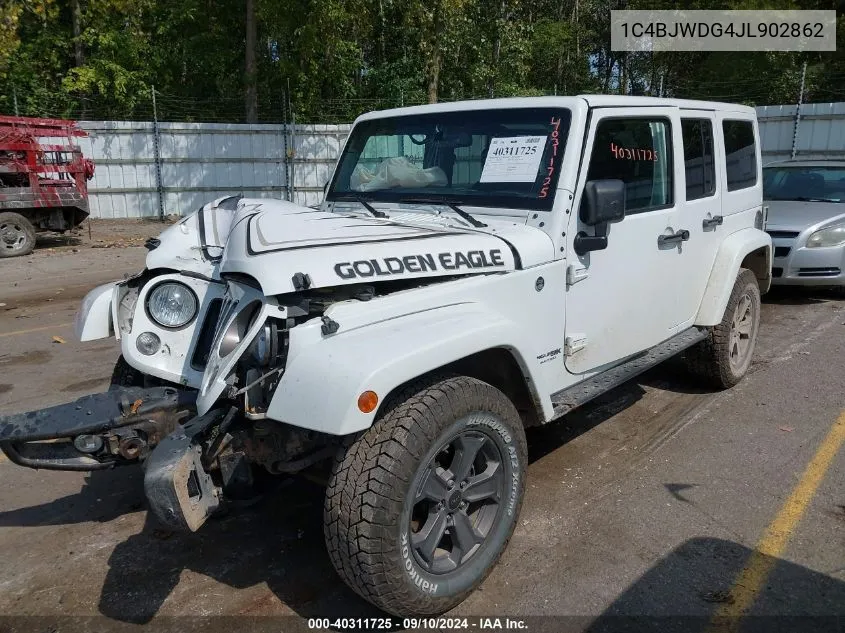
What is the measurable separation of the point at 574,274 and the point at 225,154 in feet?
51.7

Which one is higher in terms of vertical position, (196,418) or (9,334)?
(196,418)

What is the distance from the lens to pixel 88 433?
270cm

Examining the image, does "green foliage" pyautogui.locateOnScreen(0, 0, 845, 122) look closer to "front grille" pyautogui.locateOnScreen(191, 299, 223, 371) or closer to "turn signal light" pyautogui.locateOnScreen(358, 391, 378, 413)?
"front grille" pyautogui.locateOnScreen(191, 299, 223, 371)

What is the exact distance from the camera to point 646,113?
4.02 meters

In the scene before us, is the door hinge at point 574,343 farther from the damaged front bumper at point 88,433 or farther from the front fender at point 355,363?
the damaged front bumper at point 88,433

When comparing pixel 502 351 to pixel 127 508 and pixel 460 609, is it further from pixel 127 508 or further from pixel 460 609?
pixel 127 508

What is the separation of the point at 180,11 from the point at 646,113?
2023cm

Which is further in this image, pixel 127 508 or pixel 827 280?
pixel 827 280

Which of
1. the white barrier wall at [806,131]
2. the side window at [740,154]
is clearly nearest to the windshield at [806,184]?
the side window at [740,154]

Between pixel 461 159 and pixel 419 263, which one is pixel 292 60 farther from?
pixel 419 263

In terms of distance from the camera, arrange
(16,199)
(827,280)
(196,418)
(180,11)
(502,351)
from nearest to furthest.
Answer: (196,418), (502,351), (827,280), (16,199), (180,11)

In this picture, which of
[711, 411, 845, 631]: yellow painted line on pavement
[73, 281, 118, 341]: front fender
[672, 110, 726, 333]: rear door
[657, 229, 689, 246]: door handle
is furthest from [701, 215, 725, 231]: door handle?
[73, 281, 118, 341]: front fender

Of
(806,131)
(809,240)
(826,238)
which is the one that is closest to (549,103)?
(809,240)

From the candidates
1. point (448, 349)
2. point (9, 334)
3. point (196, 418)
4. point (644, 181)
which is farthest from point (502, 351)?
point (9, 334)
